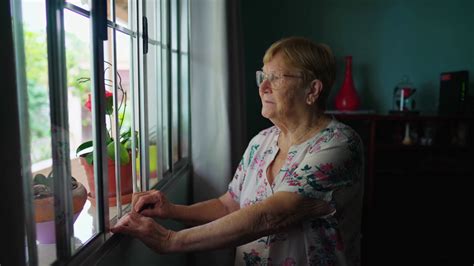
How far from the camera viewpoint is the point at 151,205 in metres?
1.13

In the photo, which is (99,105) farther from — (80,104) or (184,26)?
(184,26)

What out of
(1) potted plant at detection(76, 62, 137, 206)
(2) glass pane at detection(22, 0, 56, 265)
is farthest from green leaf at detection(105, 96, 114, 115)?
(2) glass pane at detection(22, 0, 56, 265)

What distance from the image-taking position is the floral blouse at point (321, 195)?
3.25 feet

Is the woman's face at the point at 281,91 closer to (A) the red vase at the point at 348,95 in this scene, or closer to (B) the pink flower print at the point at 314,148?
(B) the pink flower print at the point at 314,148

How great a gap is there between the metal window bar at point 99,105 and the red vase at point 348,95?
218 cm

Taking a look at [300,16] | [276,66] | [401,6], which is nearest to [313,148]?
[276,66]

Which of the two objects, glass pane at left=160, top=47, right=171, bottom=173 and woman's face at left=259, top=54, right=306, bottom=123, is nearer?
woman's face at left=259, top=54, right=306, bottom=123

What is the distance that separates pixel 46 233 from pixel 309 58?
83cm

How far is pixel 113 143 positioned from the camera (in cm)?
114

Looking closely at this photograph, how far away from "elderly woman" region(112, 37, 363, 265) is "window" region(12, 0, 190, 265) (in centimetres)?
14

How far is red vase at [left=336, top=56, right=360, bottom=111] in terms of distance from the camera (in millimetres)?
2820

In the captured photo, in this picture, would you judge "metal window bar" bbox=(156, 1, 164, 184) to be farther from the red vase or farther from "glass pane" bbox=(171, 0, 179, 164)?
the red vase

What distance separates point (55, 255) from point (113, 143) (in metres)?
0.41

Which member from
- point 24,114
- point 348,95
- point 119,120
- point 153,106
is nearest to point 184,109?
point 153,106
